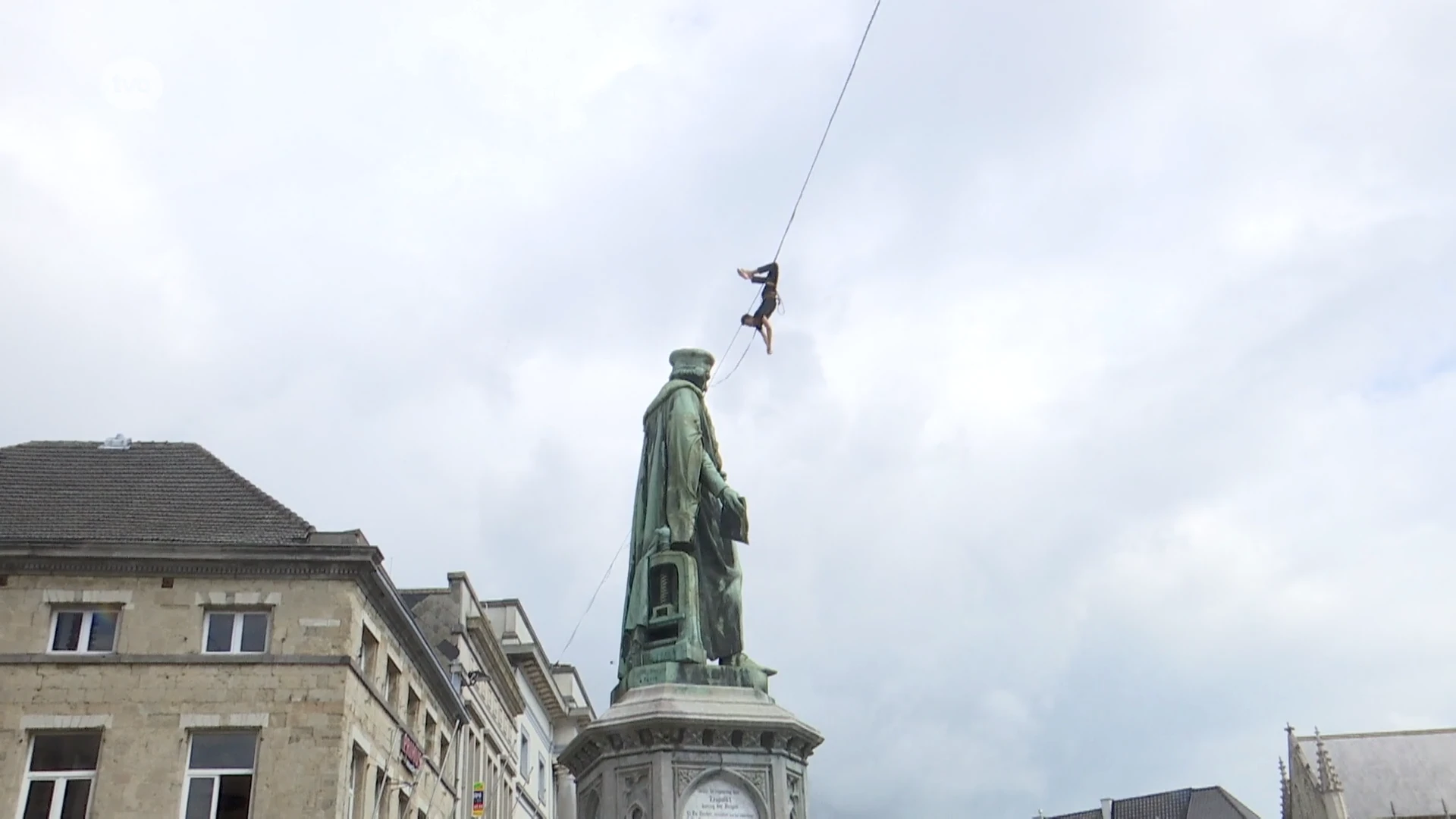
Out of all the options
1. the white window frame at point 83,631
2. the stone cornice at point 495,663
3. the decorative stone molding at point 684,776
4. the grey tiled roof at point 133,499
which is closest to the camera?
the decorative stone molding at point 684,776

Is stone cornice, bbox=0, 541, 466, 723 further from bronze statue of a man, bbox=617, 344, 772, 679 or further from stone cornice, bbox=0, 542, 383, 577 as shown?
bronze statue of a man, bbox=617, 344, 772, 679

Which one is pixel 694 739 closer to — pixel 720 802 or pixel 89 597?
pixel 720 802

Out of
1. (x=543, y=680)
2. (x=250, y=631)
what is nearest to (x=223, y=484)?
(x=250, y=631)

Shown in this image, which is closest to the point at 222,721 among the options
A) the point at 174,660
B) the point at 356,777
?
the point at 174,660

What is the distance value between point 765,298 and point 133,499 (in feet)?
63.4

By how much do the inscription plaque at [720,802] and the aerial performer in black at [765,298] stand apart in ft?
18.3

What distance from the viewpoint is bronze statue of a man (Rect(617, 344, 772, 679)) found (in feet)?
44.4

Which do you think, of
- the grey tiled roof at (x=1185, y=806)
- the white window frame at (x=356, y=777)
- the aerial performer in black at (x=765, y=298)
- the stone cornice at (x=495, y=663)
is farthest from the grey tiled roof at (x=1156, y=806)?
the aerial performer in black at (x=765, y=298)

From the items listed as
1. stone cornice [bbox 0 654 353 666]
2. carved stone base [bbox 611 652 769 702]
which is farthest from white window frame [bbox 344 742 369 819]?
carved stone base [bbox 611 652 769 702]

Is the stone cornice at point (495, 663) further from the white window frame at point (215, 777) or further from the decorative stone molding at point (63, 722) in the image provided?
the decorative stone molding at point (63, 722)

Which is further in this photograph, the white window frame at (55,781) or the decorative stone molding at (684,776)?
the white window frame at (55,781)

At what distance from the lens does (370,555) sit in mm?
27328

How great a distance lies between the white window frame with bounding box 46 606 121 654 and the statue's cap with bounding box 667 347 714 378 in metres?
16.3

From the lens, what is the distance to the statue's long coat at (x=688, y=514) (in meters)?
Answer: 13.6
